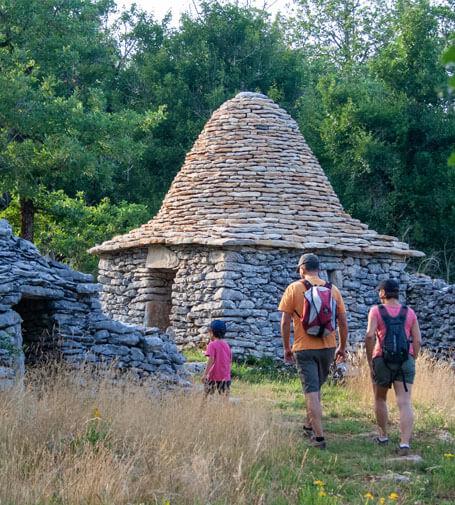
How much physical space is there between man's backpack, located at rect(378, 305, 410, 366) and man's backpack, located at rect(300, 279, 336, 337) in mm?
452

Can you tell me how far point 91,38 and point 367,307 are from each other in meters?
11.2

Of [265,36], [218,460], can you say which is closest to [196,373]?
[218,460]

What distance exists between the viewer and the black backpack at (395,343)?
6734 mm

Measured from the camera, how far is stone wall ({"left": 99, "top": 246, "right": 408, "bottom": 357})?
12945 millimetres

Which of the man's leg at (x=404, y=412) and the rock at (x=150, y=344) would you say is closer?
the man's leg at (x=404, y=412)

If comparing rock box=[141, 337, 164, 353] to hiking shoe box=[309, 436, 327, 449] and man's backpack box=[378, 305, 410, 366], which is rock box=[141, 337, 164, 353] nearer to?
hiking shoe box=[309, 436, 327, 449]

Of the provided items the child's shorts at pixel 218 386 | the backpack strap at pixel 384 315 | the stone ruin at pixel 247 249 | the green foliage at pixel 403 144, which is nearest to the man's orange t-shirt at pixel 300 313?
the backpack strap at pixel 384 315

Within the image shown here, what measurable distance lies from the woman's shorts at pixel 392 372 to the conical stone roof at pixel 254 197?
20.1 ft

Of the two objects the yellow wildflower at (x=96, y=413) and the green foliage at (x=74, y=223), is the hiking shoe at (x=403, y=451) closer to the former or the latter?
the yellow wildflower at (x=96, y=413)

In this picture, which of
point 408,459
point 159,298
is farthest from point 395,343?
point 159,298

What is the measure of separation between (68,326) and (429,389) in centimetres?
417

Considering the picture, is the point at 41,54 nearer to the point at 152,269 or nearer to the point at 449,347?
the point at 152,269

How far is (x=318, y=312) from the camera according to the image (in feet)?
22.1

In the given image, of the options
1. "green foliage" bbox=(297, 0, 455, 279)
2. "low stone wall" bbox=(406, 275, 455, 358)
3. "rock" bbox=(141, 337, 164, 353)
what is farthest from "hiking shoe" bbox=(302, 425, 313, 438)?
"green foliage" bbox=(297, 0, 455, 279)
